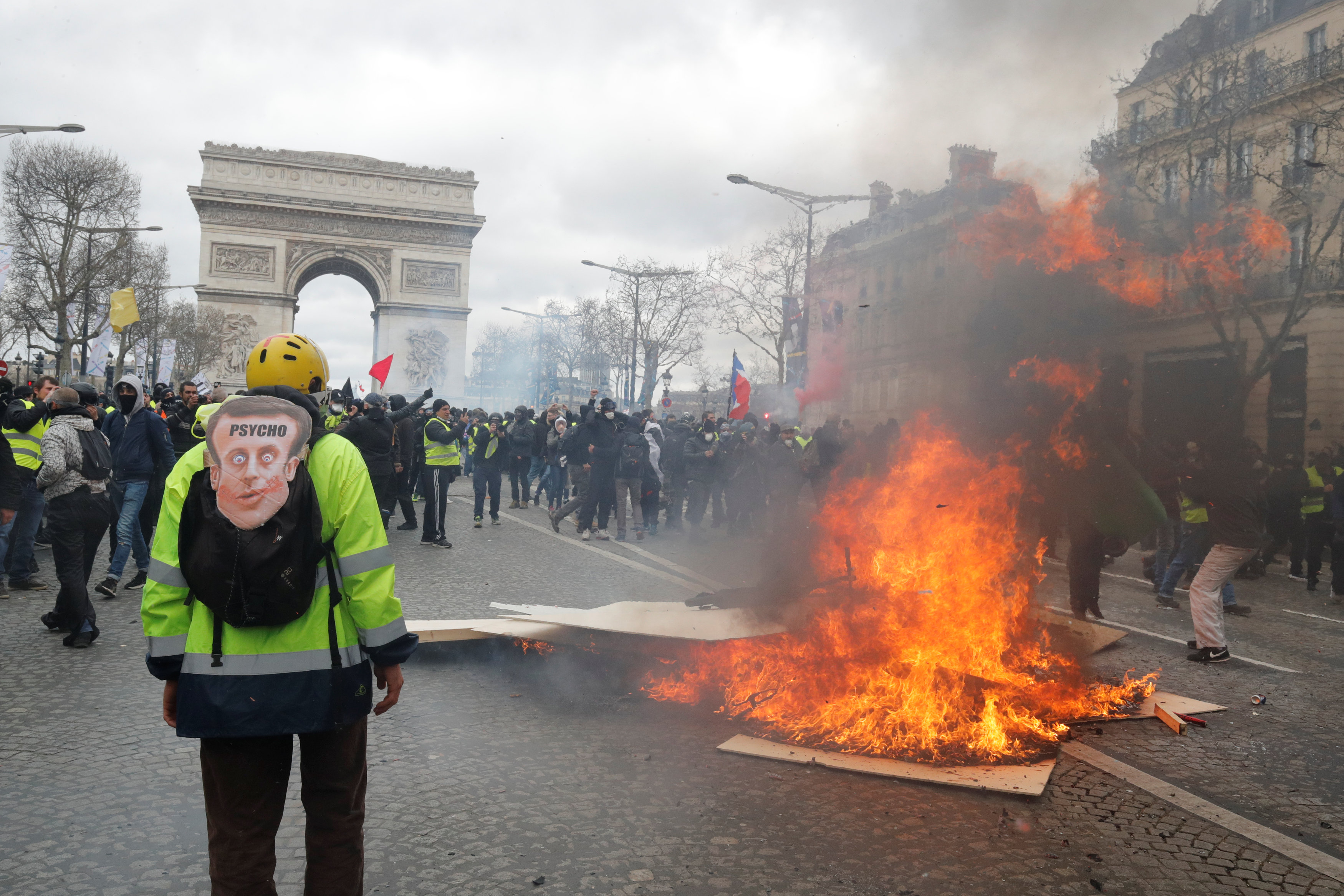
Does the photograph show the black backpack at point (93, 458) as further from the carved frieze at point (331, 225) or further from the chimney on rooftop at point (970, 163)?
the carved frieze at point (331, 225)

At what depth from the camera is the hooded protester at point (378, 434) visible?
10.3m

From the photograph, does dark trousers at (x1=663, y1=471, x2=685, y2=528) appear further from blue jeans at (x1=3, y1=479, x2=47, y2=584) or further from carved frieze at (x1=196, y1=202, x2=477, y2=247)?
carved frieze at (x1=196, y1=202, x2=477, y2=247)

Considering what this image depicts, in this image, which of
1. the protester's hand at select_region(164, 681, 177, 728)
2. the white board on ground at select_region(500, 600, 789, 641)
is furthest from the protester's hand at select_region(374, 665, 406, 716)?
the white board on ground at select_region(500, 600, 789, 641)

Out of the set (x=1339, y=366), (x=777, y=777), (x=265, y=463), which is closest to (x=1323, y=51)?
(x=1339, y=366)

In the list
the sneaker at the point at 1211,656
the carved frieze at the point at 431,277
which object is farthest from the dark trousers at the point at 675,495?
the carved frieze at the point at 431,277

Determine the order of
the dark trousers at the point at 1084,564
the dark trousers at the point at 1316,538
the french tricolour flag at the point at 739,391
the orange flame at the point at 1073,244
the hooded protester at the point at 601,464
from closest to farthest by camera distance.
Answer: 1. the orange flame at the point at 1073,244
2. the dark trousers at the point at 1084,564
3. the dark trousers at the point at 1316,538
4. the hooded protester at the point at 601,464
5. the french tricolour flag at the point at 739,391

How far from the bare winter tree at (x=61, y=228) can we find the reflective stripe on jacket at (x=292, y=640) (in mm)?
39365

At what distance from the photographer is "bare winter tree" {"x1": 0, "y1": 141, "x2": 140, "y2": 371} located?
36.2 m

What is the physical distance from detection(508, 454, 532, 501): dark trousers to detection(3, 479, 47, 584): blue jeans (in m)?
9.73

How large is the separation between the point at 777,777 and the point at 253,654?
92.4 inches

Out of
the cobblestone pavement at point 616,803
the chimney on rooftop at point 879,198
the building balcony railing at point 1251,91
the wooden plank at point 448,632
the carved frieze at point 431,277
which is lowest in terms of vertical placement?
the cobblestone pavement at point 616,803

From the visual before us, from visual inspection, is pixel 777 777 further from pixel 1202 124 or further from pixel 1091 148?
pixel 1202 124

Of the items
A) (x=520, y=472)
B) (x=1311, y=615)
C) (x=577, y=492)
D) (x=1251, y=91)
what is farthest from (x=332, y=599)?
(x=520, y=472)

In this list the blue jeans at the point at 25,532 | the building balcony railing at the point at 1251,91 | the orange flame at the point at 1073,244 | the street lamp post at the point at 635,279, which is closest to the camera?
the orange flame at the point at 1073,244
